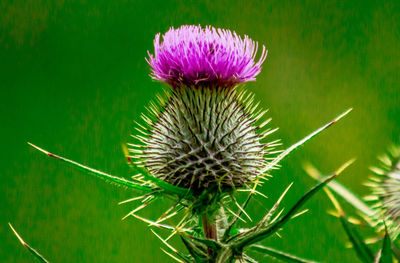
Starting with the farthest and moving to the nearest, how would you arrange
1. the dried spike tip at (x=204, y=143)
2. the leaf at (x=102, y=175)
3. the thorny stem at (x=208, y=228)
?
the dried spike tip at (x=204, y=143)
the thorny stem at (x=208, y=228)
the leaf at (x=102, y=175)

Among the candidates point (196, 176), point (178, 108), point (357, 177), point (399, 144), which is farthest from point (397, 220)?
point (357, 177)

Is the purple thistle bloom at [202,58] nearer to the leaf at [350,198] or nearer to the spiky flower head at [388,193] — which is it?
the leaf at [350,198]

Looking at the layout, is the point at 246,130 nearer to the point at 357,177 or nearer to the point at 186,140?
the point at 186,140

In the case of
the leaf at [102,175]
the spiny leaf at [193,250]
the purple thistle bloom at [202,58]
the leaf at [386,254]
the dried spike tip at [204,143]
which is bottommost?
the spiny leaf at [193,250]

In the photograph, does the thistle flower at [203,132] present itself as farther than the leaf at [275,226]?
Yes

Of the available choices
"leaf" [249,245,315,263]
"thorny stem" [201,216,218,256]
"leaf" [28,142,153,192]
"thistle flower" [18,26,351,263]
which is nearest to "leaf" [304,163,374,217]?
"thistle flower" [18,26,351,263]

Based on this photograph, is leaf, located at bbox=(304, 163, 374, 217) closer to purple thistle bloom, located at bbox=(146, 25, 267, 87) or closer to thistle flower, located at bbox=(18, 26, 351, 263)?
thistle flower, located at bbox=(18, 26, 351, 263)

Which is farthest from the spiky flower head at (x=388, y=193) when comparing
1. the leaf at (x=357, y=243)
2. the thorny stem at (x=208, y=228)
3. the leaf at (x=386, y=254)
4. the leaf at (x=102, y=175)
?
the leaf at (x=102, y=175)
